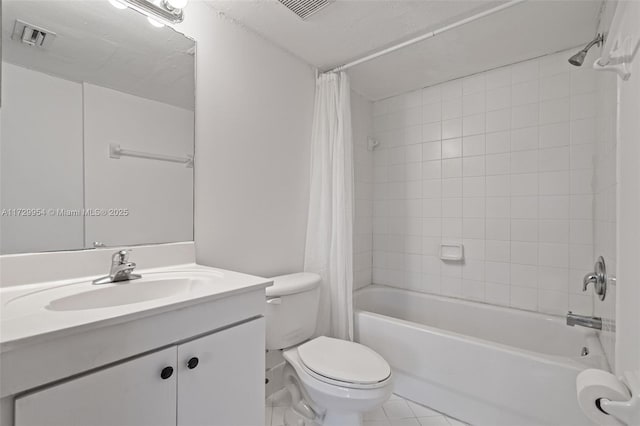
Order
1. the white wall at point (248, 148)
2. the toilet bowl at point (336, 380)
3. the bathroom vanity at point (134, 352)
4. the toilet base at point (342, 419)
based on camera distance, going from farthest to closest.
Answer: the white wall at point (248, 148) < the toilet base at point (342, 419) < the toilet bowl at point (336, 380) < the bathroom vanity at point (134, 352)

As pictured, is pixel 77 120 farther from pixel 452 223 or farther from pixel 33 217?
pixel 452 223

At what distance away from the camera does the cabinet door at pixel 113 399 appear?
605mm

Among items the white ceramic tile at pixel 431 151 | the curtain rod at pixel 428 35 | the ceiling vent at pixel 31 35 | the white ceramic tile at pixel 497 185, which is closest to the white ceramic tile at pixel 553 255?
the white ceramic tile at pixel 497 185

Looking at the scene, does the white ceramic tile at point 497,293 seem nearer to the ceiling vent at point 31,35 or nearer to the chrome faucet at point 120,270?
the chrome faucet at point 120,270

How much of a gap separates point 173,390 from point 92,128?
97 centimetres

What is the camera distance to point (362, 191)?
8.42 ft

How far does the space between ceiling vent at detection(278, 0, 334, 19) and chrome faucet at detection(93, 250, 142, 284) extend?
134 centimetres

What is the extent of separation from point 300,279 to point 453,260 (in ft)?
4.25

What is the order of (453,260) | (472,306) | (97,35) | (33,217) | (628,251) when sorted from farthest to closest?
(453,260), (472,306), (97,35), (33,217), (628,251)

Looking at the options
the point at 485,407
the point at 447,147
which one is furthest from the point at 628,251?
the point at 447,147

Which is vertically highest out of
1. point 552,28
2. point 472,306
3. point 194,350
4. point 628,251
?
point 552,28

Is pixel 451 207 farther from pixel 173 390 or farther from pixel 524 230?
pixel 173 390

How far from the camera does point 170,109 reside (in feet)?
4.37

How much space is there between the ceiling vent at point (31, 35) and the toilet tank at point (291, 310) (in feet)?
4.15
